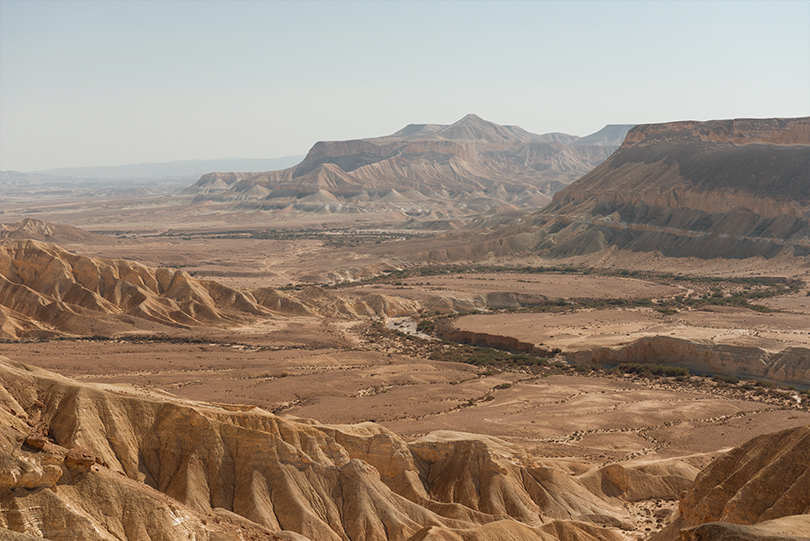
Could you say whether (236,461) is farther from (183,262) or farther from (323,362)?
(183,262)

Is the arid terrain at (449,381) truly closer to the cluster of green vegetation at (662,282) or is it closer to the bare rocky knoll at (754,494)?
the bare rocky knoll at (754,494)

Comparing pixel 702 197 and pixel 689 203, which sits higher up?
pixel 702 197

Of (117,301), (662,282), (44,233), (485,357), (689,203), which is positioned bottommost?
(485,357)

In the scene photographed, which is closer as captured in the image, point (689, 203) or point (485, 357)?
point (485, 357)

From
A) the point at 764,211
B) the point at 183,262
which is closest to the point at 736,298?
the point at 764,211

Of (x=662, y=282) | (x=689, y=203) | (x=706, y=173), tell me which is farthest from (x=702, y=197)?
(x=662, y=282)

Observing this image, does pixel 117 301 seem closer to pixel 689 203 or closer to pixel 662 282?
pixel 662 282

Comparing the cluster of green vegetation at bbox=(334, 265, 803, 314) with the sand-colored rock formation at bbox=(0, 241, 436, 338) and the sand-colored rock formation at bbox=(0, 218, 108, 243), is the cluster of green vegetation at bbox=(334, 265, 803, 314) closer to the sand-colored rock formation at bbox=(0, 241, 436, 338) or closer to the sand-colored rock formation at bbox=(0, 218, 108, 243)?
the sand-colored rock formation at bbox=(0, 241, 436, 338)

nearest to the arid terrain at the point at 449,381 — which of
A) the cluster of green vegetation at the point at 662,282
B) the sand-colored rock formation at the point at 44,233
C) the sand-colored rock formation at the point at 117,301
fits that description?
the sand-colored rock formation at the point at 117,301
